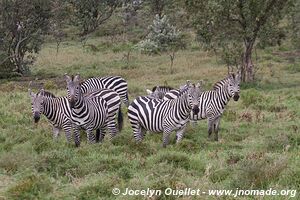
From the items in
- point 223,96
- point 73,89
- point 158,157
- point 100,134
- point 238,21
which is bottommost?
point 100,134

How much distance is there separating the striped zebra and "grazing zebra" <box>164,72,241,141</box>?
2976 mm

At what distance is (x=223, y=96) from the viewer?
624 inches

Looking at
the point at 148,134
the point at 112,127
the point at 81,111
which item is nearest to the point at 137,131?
the point at 112,127

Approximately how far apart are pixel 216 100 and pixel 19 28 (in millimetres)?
23335

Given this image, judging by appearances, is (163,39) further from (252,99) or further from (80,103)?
(80,103)

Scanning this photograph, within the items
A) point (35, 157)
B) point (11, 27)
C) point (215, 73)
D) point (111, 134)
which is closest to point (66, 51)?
point (11, 27)

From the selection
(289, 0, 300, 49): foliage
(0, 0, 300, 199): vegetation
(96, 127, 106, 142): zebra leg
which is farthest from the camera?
(289, 0, 300, 49): foliage

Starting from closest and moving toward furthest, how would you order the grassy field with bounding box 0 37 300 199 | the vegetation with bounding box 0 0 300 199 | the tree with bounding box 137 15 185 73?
the grassy field with bounding box 0 37 300 199
the vegetation with bounding box 0 0 300 199
the tree with bounding box 137 15 185 73

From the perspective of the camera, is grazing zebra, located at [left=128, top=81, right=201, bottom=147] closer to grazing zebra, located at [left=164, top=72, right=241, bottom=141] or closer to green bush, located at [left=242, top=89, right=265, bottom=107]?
grazing zebra, located at [left=164, top=72, right=241, bottom=141]

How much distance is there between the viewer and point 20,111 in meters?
19.0

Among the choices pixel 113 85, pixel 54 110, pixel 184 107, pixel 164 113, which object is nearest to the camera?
pixel 184 107

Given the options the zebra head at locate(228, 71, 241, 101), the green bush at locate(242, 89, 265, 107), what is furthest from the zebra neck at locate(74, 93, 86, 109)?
the green bush at locate(242, 89, 265, 107)

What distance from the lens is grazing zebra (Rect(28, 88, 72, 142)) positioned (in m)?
14.1

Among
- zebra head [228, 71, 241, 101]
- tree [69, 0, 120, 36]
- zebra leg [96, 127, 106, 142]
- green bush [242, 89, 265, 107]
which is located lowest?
zebra leg [96, 127, 106, 142]
